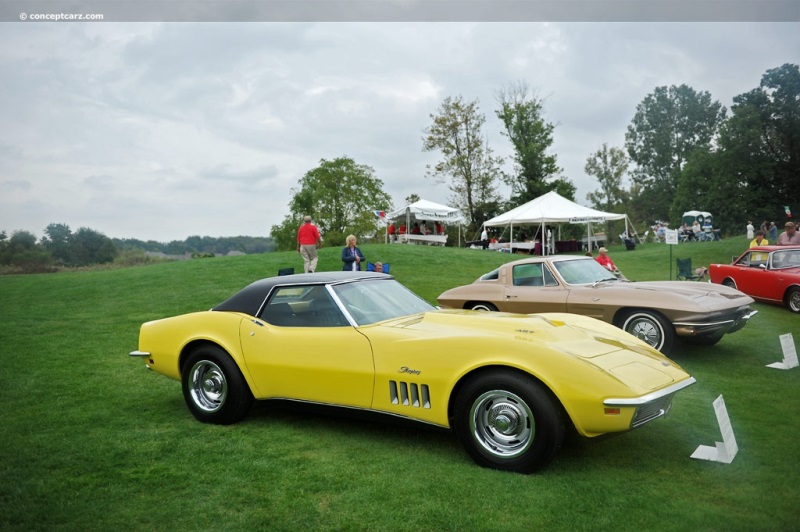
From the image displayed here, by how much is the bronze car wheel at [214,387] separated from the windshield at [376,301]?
120cm

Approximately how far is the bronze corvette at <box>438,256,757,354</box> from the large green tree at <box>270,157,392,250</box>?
46.8 meters

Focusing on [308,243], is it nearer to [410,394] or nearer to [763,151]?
[410,394]

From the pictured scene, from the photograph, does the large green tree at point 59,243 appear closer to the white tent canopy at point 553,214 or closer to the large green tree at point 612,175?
the white tent canopy at point 553,214

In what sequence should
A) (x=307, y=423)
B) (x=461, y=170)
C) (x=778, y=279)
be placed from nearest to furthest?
(x=307, y=423), (x=778, y=279), (x=461, y=170)

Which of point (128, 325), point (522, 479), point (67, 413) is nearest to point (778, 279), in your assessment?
point (522, 479)

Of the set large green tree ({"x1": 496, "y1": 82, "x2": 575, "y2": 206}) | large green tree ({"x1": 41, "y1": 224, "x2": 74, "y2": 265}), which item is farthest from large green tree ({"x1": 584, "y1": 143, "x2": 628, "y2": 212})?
large green tree ({"x1": 41, "y1": 224, "x2": 74, "y2": 265})

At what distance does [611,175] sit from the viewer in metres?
73.0

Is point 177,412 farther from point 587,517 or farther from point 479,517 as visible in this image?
point 587,517

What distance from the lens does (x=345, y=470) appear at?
4004mm

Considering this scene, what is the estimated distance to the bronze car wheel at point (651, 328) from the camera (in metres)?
7.33

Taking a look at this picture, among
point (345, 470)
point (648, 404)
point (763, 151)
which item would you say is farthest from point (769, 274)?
point (763, 151)

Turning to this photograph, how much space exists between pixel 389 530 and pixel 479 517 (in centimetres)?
53

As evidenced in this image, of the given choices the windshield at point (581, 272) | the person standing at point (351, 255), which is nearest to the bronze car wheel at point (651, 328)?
the windshield at point (581, 272)

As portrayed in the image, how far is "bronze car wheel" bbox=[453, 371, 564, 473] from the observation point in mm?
3695
